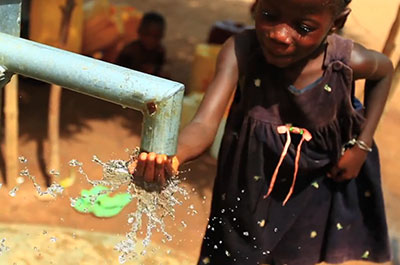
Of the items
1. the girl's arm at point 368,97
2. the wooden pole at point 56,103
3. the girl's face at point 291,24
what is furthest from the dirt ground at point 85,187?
the girl's face at point 291,24

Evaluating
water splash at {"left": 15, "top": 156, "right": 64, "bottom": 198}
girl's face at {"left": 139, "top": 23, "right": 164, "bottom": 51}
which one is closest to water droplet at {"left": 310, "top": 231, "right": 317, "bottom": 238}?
water splash at {"left": 15, "top": 156, "right": 64, "bottom": 198}

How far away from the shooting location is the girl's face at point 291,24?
4.56 feet

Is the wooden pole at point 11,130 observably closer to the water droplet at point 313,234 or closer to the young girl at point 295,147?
the young girl at point 295,147

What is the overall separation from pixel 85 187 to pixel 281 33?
2.15m

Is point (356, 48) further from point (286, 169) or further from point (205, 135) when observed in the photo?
point (205, 135)

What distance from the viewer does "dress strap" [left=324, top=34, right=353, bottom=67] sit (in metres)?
1.66

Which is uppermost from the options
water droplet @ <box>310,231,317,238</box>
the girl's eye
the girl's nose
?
the girl's eye

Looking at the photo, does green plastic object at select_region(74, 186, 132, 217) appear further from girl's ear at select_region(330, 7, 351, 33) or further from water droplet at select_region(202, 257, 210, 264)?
girl's ear at select_region(330, 7, 351, 33)

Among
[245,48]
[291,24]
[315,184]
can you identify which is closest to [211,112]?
[245,48]

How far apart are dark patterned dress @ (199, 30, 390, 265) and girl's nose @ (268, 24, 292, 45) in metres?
0.24

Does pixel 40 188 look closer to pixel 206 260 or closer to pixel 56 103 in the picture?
pixel 56 103

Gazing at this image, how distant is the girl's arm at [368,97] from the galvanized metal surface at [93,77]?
0.96 metres

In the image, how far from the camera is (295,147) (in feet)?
5.66

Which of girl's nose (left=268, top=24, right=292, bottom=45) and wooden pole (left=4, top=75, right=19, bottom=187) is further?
wooden pole (left=4, top=75, right=19, bottom=187)
